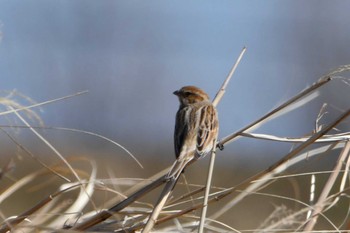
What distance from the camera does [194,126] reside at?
13.3ft

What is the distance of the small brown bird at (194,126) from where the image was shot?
3.70 metres

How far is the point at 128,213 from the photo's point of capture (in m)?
2.64

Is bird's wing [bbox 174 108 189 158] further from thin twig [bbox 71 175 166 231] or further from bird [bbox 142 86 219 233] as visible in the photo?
thin twig [bbox 71 175 166 231]

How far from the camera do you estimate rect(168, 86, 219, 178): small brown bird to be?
12.2 ft

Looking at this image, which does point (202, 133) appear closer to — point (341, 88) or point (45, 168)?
point (45, 168)

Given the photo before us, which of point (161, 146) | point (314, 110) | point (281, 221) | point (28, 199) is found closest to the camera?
point (281, 221)

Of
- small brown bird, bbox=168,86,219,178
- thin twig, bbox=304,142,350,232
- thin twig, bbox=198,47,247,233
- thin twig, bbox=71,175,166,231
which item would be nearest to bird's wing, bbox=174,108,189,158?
small brown bird, bbox=168,86,219,178

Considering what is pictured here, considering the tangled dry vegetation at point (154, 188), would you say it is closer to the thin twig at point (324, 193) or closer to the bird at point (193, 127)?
the thin twig at point (324, 193)

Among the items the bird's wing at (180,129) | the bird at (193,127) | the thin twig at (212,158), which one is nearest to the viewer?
the thin twig at (212,158)

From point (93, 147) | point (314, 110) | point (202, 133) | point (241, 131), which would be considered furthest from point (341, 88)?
point (241, 131)

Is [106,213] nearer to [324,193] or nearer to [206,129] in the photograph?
[324,193]

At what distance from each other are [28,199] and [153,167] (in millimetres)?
2169

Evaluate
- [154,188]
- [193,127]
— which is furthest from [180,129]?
[154,188]

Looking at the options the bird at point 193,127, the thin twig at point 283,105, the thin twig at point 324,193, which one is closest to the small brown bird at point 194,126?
the bird at point 193,127
